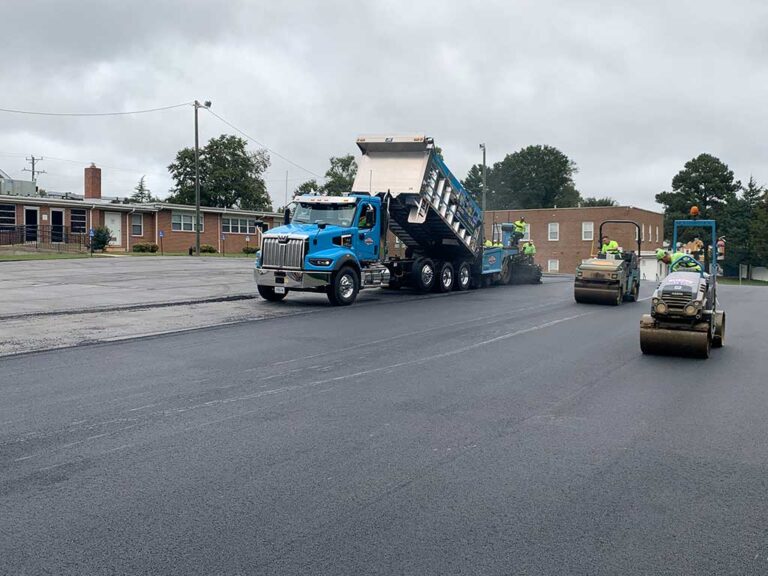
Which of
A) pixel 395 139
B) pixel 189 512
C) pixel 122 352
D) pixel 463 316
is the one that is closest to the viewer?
pixel 189 512

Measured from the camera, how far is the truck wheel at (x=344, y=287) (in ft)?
57.2

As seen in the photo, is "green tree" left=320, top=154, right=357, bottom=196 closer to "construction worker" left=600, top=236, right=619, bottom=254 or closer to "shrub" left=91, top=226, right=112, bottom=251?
"shrub" left=91, top=226, right=112, bottom=251

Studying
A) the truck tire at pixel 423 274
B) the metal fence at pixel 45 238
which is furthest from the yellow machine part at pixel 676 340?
the metal fence at pixel 45 238

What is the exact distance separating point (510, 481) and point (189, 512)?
7.22ft

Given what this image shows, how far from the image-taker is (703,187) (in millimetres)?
82375

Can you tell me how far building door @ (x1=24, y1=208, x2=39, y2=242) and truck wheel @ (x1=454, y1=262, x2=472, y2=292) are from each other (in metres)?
27.1

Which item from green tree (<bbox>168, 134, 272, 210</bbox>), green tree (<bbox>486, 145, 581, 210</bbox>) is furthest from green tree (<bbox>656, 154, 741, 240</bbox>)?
green tree (<bbox>168, 134, 272, 210</bbox>)

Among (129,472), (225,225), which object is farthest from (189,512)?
(225,225)

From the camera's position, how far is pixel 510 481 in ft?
16.7

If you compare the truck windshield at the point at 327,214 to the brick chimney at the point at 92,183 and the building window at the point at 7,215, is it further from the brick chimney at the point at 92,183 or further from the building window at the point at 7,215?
the brick chimney at the point at 92,183

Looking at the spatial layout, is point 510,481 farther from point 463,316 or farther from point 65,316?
point 65,316

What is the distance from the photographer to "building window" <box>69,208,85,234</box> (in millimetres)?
41562

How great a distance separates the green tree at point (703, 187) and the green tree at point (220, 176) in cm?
4802

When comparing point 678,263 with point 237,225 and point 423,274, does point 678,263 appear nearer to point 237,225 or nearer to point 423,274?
point 423,274
